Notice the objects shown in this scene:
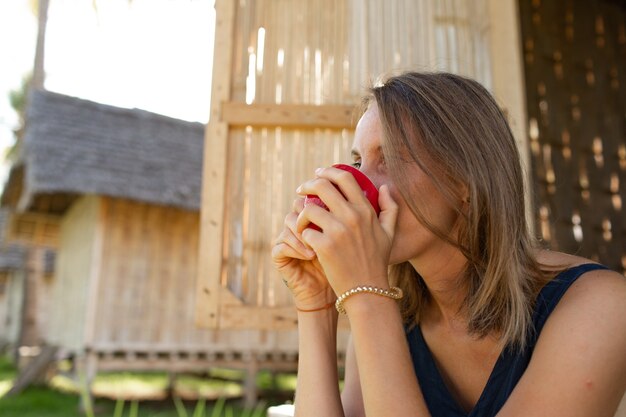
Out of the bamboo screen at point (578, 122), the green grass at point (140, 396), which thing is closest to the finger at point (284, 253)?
the green grass at point (140, 396)

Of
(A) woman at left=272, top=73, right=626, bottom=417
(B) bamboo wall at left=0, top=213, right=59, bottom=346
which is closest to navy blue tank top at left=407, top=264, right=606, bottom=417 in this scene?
(A) woman at left=272, top=73, right=626, bottom=417

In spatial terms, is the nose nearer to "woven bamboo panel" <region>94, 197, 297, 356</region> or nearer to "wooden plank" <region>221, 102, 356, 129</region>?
"wooden plank" <region>221, 102, 356, 129</region>

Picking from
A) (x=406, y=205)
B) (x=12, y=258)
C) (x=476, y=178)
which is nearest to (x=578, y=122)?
(x=476, y=178)

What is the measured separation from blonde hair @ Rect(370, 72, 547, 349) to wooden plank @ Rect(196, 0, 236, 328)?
1837mm

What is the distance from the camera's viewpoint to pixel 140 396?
9.09 metres

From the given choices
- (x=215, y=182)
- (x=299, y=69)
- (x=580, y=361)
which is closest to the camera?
(x=580, y=361)

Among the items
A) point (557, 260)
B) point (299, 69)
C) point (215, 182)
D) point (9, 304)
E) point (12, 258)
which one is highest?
point (299, 69)

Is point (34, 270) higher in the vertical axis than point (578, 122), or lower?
lower

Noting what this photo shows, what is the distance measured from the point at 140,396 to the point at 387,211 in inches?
347

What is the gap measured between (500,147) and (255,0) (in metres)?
2.47

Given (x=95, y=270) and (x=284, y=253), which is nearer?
(x=284, y=253)

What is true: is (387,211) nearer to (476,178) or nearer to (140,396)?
(476,178)

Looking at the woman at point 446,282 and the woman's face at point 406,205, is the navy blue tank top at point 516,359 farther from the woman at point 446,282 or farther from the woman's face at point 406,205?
the woman's face at point 406,205

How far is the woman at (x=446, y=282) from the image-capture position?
1.13 metres
